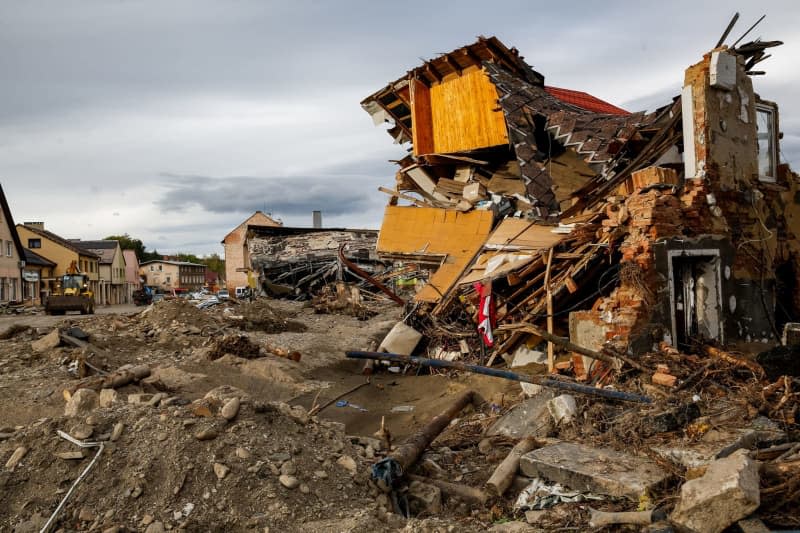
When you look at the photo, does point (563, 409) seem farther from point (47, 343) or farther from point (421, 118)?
point (421, 118)

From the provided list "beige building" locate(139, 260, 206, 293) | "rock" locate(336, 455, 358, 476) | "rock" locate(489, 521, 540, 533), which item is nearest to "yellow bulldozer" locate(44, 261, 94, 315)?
"rock" locate(336, 455, 358, 476)

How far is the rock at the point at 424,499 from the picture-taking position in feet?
19.6

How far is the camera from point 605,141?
39.7 feet

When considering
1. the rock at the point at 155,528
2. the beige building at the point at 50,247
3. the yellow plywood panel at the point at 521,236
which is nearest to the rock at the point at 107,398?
the rock at the point at 155,528

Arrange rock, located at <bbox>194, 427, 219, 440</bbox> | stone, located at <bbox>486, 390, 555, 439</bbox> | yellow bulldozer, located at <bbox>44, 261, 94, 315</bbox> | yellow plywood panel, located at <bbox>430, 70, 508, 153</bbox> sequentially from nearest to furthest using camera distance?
rock, located at <bbox>194, 427, 219, 440</bbox>
stone, located at <bbox>486, 390, 555, 439</bbox>
yellow plywood panel, located at <bbox>430, 70, 508, 153</bbox>
yellow bulldozer, located at <bbox>44, 261, 94, 315</bbox>

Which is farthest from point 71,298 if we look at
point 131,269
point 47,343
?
point 131,269

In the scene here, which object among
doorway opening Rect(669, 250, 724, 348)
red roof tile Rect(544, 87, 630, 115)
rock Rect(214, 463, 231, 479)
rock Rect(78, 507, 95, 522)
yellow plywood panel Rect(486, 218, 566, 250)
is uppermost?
red roof tile Rect(544, 87, 630, 115)

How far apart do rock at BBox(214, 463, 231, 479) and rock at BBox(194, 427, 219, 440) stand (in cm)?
36

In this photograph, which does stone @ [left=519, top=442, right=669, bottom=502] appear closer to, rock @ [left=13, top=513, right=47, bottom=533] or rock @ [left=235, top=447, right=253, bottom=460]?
rock @ [left=235, top=447, right=253, bottom=460]

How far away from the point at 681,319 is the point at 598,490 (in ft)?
19.1

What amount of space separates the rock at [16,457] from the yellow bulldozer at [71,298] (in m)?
27.2

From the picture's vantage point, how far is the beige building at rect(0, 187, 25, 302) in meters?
39.6

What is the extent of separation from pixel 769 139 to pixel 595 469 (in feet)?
32.6

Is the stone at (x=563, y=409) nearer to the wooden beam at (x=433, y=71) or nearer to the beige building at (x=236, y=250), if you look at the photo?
the wooden beam at (x=433, y=71)
